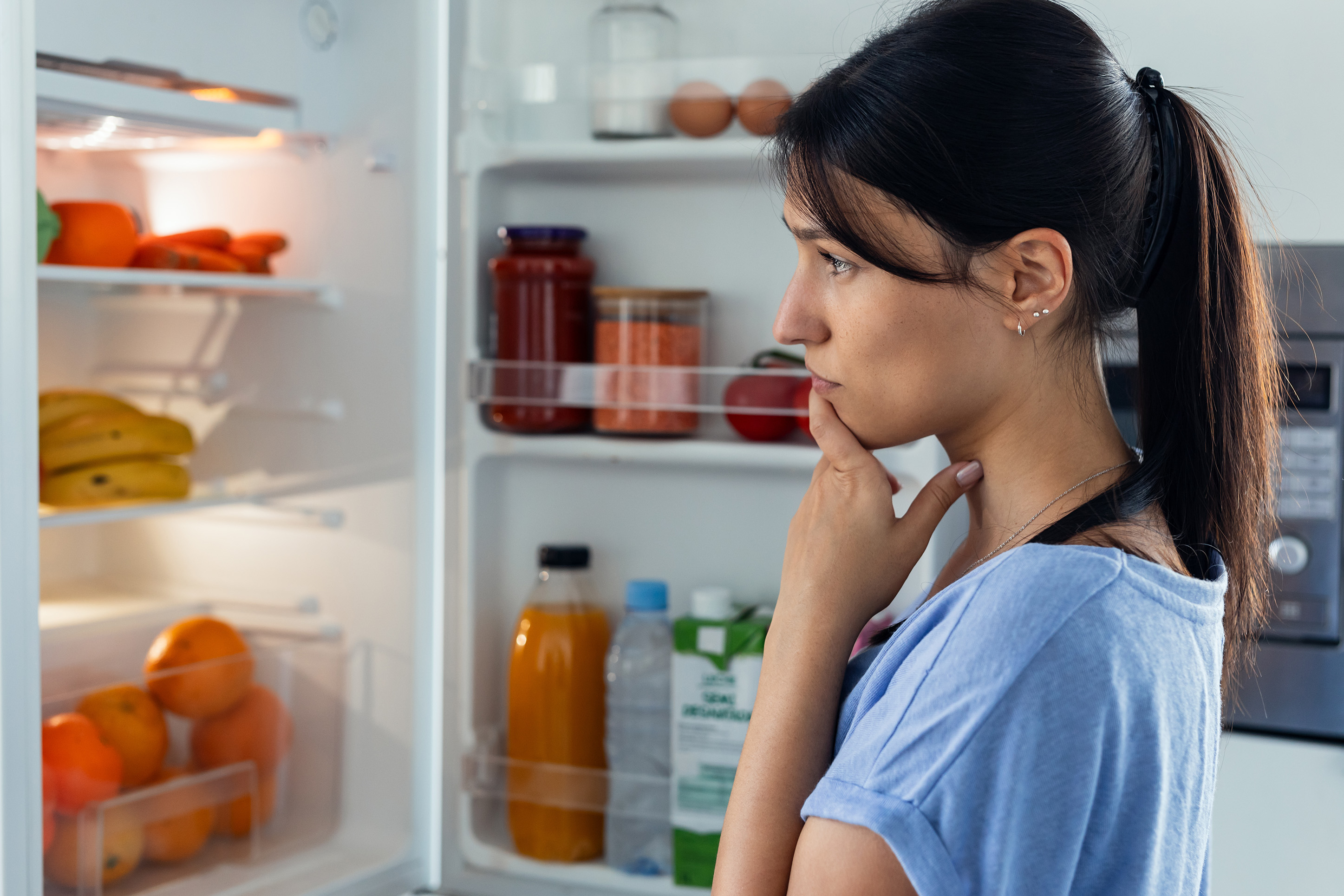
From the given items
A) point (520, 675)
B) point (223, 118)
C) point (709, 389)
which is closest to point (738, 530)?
point (709, 389)

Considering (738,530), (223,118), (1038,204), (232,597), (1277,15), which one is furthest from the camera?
(232,597)

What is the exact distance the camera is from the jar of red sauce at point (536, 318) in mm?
1222

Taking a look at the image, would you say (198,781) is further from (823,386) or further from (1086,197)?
(1086,197)

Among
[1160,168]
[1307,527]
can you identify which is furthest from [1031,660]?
[1307,527]

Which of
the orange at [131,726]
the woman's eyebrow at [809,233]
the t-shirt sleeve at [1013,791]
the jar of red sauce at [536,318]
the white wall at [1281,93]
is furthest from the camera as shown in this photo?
the jar of red sauce at [536,318]

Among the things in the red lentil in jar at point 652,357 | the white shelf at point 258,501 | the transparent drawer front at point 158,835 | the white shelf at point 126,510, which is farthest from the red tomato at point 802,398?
the transparent drawer front at point 158,835

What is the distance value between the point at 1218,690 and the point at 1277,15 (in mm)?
690

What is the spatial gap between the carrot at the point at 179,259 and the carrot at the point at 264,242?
0.05 m

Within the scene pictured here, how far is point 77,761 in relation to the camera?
3.44ft

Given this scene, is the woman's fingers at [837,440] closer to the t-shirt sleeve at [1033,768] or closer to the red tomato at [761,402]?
the t-shirt sleeve at [1033,768]

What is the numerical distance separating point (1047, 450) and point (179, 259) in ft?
3.03

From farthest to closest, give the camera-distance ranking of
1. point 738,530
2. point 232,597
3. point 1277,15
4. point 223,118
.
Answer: point 232,597, point 738,530, point 223,118, point 1277,15

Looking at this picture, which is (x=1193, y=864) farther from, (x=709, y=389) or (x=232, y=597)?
(x=232, y=597)

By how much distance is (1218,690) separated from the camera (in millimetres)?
588
